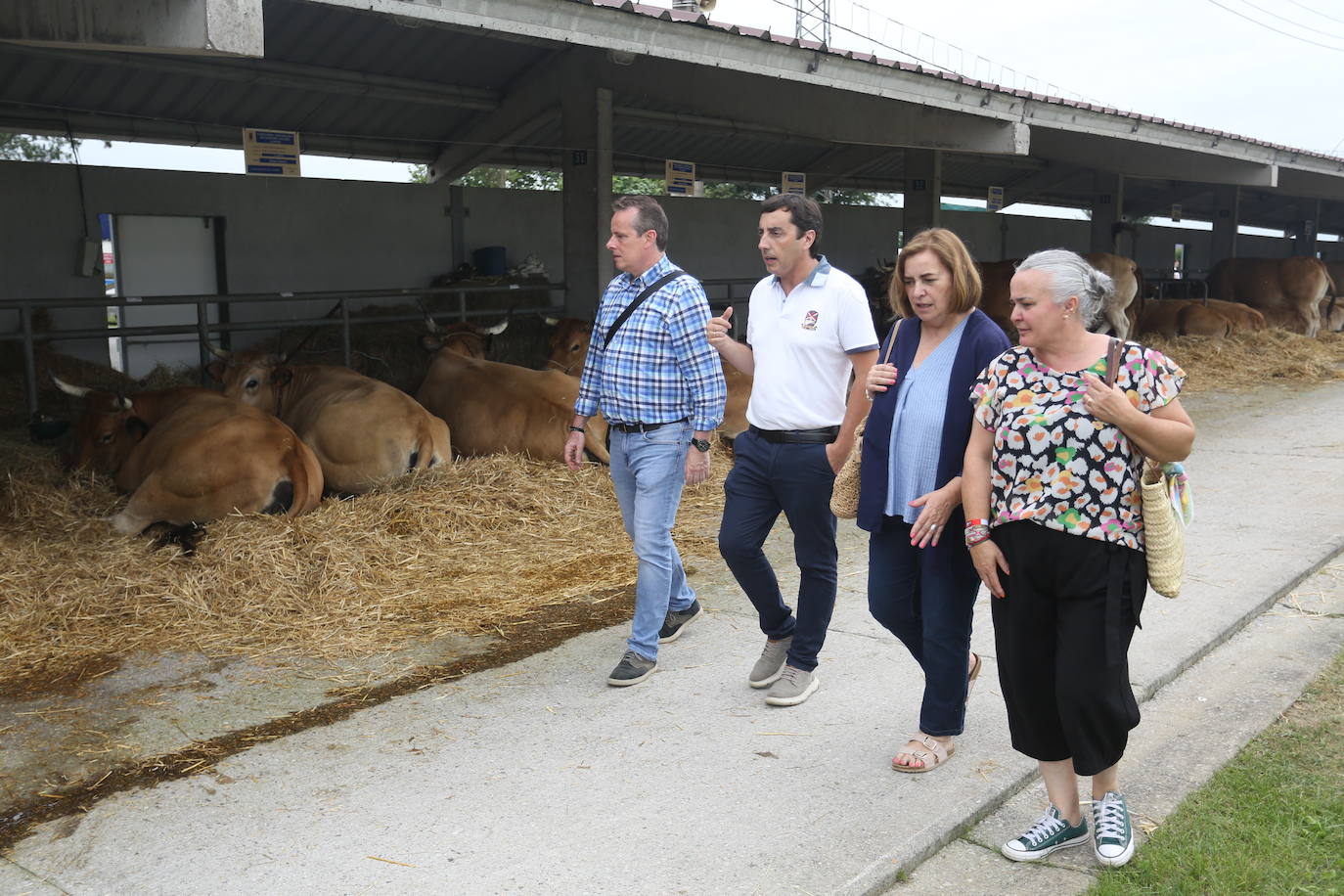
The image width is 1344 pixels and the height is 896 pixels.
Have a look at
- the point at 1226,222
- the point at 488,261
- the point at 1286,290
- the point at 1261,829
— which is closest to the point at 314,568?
the point at 1261,829

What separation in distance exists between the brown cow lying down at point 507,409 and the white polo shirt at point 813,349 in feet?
14.1

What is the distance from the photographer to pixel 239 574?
5.75 metres

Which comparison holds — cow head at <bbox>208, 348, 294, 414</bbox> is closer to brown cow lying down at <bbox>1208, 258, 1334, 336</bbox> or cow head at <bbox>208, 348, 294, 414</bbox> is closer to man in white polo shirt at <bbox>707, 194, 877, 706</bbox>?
man in white polo shirt at <bbox>707, 194, 877, 706</bbox>

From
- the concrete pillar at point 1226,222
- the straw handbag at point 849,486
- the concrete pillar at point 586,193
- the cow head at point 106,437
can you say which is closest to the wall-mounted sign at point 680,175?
the concrete pillar at point 586,193

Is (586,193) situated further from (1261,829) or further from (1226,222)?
(1226,222)

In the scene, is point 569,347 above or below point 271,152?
below

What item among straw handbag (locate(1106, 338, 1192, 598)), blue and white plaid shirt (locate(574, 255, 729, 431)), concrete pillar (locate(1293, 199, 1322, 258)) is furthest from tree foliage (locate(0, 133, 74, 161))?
concrete pillar (locate(1293, 199, 1322, 258))

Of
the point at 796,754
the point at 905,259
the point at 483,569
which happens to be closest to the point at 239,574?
the point at 483,569

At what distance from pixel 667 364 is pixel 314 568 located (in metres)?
2.37

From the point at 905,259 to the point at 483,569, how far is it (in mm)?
3299

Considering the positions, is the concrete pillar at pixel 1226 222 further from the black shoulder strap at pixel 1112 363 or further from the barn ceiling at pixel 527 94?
the black shoulder strap at pixel 1112 363

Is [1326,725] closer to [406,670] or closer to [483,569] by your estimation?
[406,670]

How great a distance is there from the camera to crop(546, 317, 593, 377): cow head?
10.7m

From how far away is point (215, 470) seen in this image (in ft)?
21.3
